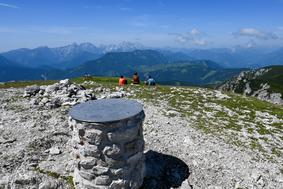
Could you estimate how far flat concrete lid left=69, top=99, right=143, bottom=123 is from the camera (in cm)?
1152

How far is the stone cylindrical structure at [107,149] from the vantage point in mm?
11242

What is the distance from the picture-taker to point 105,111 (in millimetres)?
12672

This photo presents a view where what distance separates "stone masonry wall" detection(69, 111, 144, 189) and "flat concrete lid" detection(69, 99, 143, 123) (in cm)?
22

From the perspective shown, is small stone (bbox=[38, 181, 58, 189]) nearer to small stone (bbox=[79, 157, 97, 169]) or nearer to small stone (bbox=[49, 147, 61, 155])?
small stone (bbox=[79, 157, 97, 169])

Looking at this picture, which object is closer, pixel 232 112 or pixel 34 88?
pixel 232 112

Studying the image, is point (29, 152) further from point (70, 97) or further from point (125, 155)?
point (70, 97)

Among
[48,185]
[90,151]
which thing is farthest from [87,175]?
[48,185]

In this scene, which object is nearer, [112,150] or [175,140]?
[112,150]

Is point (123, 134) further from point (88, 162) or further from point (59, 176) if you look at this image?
point (59, 176)

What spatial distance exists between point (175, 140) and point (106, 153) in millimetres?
7648

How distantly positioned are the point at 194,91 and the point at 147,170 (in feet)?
71.5

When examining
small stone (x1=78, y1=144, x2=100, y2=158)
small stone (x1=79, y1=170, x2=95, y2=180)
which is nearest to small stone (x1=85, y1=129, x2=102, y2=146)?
small stone (x1=78, y1=144, x2=100, y2=158)

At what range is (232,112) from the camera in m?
26.3

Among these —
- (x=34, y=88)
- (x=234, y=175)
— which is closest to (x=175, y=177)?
(x=234, y=175)
